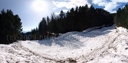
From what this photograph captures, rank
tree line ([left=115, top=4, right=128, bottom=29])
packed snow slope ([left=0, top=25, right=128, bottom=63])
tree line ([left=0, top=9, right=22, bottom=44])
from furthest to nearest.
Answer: tree line ([left=115, top=4, right=128, bottom=29]), tree line ([left=0, top=9, right=22, bottom=44]), packed snow slope ([left=0, top=25, right=128, bottom=63])

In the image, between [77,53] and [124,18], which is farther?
[124,18]

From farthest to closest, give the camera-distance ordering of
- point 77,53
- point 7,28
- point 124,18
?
point 124,18
point 7,28
point 77,53

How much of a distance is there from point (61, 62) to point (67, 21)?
26.5 m

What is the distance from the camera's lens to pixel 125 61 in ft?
11.8

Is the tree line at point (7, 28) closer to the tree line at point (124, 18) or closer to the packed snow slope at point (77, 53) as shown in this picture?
the packed snow slope at point (77, 53)

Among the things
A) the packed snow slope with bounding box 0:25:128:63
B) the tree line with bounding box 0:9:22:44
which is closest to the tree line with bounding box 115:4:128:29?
the packed snow slope with bounding box 0:25:128:63

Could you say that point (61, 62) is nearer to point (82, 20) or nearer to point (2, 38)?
point (2, 38)

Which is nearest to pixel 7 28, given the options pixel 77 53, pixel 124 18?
pixel 77 53

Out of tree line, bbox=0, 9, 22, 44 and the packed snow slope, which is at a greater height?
tree line, bbox=0, 9, 22, 44

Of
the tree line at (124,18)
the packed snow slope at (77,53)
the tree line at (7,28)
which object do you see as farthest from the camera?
the tree line at (124,18)

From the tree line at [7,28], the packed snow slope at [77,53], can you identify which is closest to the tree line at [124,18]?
the packed snow slope at [77,53]

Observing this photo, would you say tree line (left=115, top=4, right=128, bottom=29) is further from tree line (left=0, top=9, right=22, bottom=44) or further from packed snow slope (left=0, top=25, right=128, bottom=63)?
tree line (left=0, top=9, right=22, bottom=44)

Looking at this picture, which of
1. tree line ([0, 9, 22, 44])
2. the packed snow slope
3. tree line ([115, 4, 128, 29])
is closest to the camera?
the packed snow slope

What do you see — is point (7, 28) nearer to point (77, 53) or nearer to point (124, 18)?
point (77, 53)
